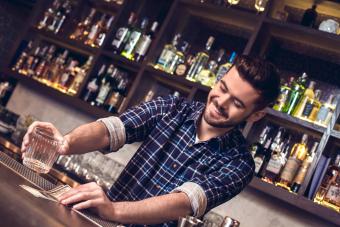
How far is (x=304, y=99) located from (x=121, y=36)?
1285 millimetres

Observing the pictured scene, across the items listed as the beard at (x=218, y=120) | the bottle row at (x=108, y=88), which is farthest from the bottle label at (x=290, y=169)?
the bottle row at (x=108, y=88)

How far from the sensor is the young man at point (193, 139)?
1.60 metres

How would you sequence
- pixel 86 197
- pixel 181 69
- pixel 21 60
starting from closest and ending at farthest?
1. pixel 86 197
2. pixel 181 69
3. pixel 21 60

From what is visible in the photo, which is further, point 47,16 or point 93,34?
point 47,16

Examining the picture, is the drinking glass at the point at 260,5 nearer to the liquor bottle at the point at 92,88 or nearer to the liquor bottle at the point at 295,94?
the liquor bottle at the point at 295,94

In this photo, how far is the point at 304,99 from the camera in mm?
2521

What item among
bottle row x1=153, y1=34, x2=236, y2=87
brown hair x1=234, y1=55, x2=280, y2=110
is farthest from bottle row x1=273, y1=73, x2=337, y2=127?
brown hair x1=234, y1=55, x2=280, y2=110

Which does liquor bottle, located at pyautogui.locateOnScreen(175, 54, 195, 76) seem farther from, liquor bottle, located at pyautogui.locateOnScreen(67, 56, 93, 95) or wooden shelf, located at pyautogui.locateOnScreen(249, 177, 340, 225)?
wooden shelf, located at pyautogui.locateOnScreen(249, 177, 340, 225)

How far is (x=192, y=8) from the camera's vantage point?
294cm

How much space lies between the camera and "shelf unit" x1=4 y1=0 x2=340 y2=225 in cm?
235

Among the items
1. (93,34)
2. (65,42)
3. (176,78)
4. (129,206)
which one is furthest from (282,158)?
(65,42)

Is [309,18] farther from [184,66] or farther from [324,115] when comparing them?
[184,66]

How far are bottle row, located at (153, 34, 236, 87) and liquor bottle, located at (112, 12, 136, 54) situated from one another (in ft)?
1.00

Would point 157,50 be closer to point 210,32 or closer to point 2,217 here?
point 210,32
